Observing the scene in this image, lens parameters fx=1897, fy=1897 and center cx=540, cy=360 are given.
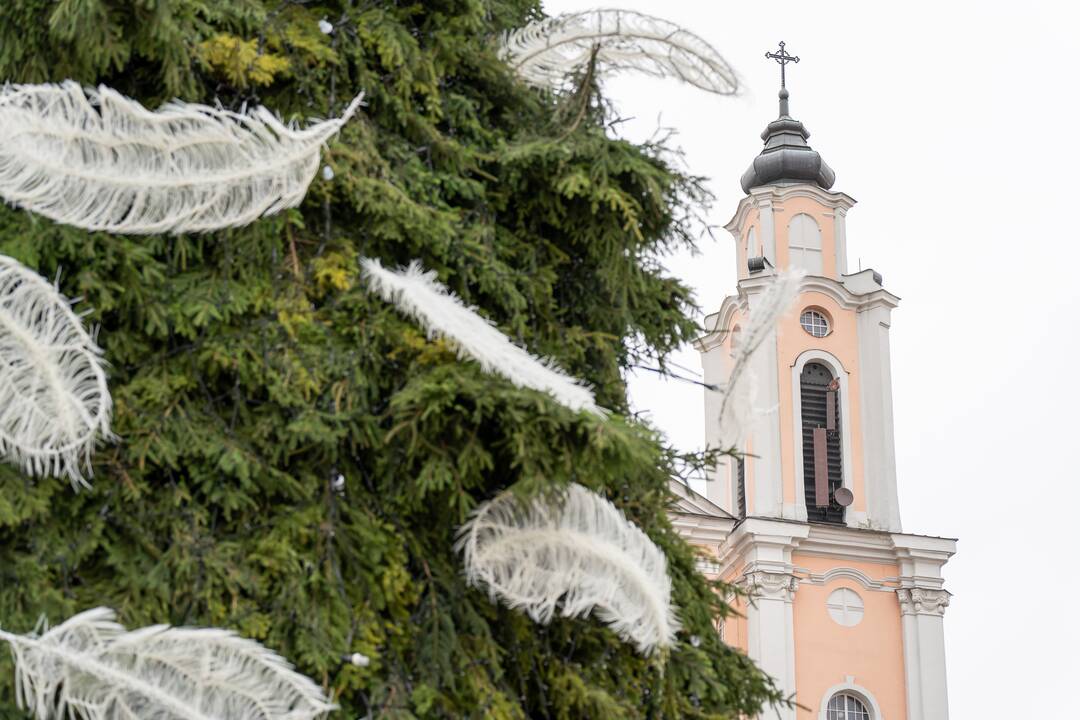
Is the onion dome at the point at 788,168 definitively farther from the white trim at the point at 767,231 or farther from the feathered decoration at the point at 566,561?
the feathered decoration at the point at 566,561

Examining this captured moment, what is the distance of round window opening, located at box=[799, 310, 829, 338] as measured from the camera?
31156 mm

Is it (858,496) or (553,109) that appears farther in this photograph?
(858,496)

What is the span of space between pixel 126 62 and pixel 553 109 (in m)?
2.29

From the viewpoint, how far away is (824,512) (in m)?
29.8

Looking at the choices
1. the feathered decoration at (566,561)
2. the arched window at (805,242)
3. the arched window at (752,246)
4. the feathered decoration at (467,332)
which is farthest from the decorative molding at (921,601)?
the feathered decoration at (566,561)

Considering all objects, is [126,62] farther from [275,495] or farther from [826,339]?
[826,339]

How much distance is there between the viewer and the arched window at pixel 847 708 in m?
28.8

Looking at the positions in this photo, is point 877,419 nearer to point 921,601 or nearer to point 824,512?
point 824,512

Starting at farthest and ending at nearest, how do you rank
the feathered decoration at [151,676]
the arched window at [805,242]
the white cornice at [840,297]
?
1. the arched window at [805,242]
2. the white cornice at [840,297]
3. the feathered decoration at [151,676]

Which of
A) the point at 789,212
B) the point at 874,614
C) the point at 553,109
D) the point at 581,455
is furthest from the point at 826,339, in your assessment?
the point at 581,455

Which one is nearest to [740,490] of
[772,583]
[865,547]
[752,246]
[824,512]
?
[824,512]

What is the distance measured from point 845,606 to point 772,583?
1676mm

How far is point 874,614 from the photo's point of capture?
29.2 m

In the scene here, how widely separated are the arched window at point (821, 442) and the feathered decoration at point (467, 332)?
22.0 meters
